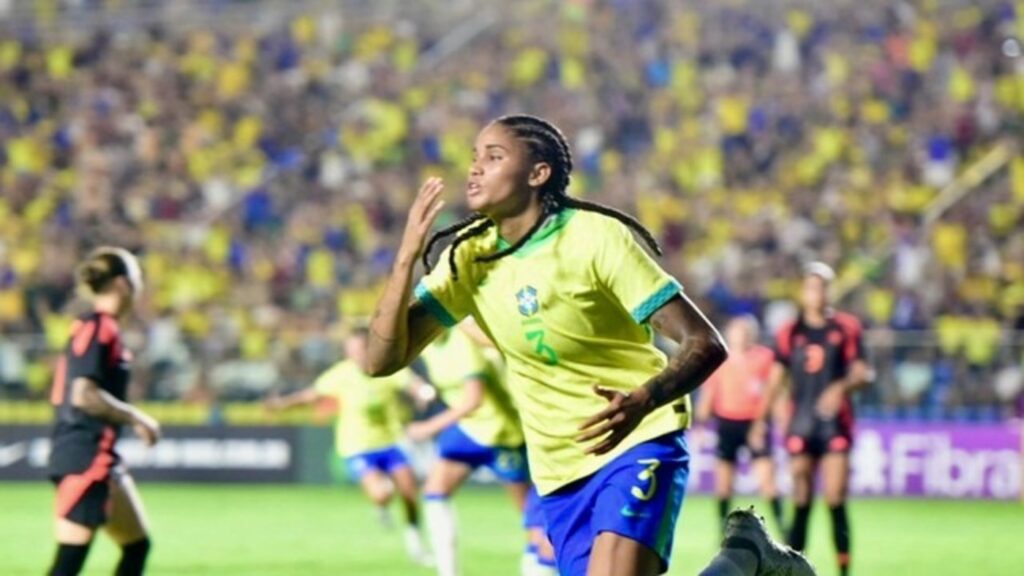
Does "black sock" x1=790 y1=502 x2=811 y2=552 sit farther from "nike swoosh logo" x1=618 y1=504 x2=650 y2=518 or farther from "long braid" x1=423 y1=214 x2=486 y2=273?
"nike swoosh logo" x1=618 y1=504 x2=650 y2=518

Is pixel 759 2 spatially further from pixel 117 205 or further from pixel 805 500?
pixel 805 500

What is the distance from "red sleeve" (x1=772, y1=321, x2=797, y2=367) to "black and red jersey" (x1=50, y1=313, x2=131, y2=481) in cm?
639

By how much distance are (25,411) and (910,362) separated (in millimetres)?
11714

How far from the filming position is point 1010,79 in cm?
3055

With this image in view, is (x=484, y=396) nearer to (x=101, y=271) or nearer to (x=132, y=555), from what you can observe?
(x=132, y=555)

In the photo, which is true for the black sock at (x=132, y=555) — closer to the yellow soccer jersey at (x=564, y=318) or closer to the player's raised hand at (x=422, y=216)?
the yellow soccer jersey at (x=564, y=318)

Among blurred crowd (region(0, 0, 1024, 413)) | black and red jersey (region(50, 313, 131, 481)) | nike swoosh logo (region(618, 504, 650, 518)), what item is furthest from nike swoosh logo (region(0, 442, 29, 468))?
nike swoosh logo (region(618, 504, 650, 518))

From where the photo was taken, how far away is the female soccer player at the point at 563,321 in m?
6.96

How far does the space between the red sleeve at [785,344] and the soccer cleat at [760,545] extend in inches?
302

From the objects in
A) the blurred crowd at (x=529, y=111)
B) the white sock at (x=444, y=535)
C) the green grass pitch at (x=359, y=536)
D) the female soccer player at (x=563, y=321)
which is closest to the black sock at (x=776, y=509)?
the green grass pitch at (x=359, y=536)

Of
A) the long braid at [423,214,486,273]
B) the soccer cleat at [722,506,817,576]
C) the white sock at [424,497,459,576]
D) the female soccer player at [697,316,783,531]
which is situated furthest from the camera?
the female soccer player at [697,316,783,531]

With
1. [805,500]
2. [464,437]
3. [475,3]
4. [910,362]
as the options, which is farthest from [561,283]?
[475,3]

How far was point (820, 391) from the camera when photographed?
50.2ft

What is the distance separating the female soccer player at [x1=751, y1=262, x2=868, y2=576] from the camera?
49.1ft
